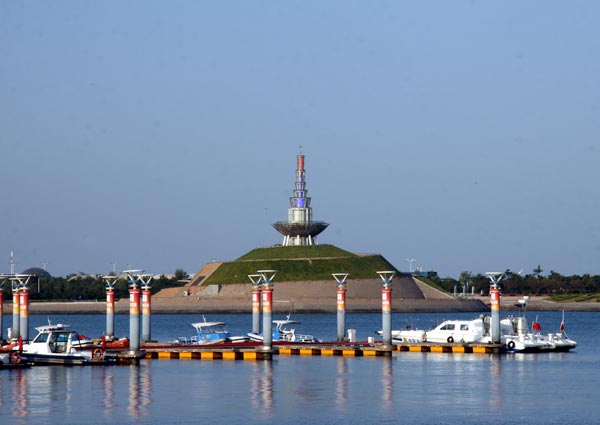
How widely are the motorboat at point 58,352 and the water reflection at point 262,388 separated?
28.6 ft

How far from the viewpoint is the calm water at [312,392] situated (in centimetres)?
4822

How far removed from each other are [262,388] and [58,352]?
1596 cm

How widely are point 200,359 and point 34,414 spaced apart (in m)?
30.0

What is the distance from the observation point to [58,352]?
69562 millimetres

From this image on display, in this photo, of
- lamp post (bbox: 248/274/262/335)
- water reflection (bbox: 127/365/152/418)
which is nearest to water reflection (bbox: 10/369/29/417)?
water reflection (bbox: 127/365/152/418)

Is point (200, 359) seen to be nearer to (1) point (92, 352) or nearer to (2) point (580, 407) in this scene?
(1) point (92, 352)

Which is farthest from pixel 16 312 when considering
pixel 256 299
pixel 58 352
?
pixel 58 352

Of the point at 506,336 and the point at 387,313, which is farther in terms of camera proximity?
the point at 506,336

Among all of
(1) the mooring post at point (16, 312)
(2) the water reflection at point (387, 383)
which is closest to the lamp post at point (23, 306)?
(1) the mooring post at point (16, 312)

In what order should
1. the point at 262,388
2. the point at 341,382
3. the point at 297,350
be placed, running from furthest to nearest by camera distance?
1. the point at 297,350
2. the point at 341,382
3. the point at 262,388

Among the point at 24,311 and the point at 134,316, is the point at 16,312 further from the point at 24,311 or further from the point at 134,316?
the point at 134,316

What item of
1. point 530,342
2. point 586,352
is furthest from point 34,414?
point 586,352

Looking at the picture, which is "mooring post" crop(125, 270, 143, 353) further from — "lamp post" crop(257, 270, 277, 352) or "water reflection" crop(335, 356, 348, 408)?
"water reflection" crop(335, 356, 348, 408)

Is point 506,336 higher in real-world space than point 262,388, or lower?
higher
